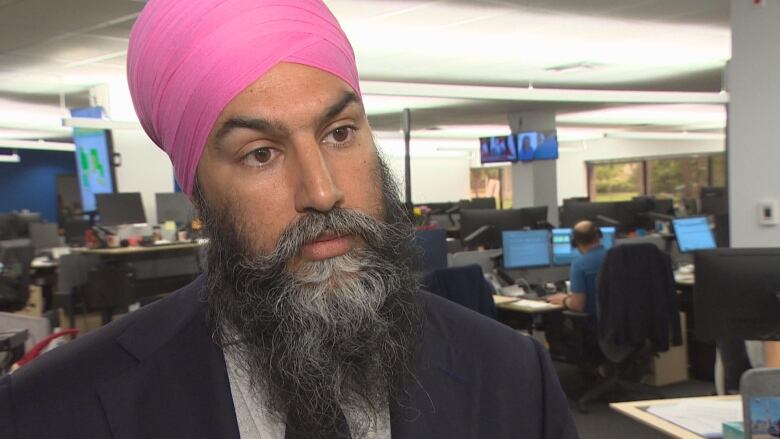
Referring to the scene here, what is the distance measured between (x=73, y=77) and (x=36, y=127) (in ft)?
19.4

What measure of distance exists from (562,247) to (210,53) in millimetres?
5567

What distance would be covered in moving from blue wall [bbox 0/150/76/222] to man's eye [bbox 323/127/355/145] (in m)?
18.6

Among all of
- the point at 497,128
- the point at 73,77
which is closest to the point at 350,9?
the point at 73,77

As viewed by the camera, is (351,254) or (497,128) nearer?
(351,254)

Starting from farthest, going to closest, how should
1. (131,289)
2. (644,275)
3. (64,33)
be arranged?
(131,289)
(64,33)
(644,275)

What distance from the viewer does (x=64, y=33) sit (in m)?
5.99

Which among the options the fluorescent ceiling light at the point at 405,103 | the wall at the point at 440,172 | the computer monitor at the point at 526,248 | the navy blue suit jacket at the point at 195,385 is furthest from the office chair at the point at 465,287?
the wall at the point at 440,172

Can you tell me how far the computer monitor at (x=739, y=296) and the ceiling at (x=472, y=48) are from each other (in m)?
2.18

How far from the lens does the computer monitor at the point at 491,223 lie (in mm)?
6414

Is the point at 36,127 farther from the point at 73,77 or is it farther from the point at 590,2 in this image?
the point at 590,2

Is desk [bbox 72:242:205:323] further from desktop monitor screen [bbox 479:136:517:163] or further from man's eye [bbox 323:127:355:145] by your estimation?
desktop monitor screen [bbox 479:136:517:163]

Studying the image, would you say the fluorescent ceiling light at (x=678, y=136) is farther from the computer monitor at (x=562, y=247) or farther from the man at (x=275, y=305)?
the man at (x=275, y=305)

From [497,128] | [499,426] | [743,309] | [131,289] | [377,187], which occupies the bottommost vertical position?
[131,289]

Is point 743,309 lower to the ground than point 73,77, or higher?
lower
